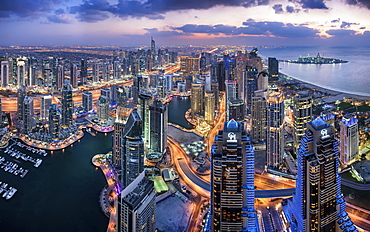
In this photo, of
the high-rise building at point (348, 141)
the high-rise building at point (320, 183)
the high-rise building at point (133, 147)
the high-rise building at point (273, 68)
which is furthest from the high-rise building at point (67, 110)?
the high-rise building at point (273, 68)

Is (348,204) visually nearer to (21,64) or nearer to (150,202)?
(150,202)

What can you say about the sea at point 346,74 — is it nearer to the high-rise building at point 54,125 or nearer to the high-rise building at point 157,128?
the high-rise building at point 157,128

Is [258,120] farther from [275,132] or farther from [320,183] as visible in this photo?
[320,183]

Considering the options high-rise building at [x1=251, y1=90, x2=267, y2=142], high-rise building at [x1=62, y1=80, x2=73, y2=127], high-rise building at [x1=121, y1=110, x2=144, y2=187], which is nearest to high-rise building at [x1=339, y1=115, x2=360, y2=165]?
high-rise building at [x1=251, y1=90, x2=267, y2=142]

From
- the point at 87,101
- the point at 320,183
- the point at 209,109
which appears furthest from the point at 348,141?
the point at 87,101

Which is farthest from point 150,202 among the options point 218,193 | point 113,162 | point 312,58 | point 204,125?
point 312,58

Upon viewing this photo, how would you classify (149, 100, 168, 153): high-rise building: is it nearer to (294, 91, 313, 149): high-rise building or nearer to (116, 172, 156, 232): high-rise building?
(294, 91, 313, 149): high-rise building
